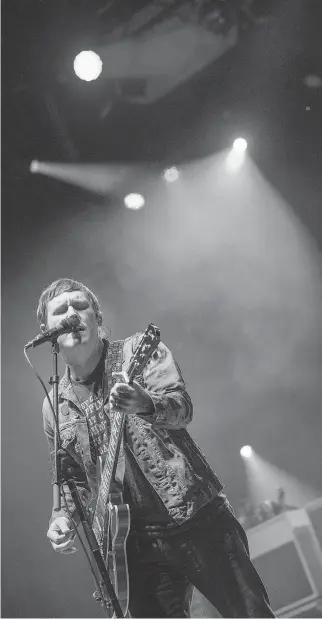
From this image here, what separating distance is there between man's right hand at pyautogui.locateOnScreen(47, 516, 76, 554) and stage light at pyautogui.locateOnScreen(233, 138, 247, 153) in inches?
163

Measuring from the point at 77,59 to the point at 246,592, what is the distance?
4.11 metres

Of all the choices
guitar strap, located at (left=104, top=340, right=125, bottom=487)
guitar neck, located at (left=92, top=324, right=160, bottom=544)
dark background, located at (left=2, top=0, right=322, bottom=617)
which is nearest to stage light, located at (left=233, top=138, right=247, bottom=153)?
dark background, located at (left=2, top=0, right=322, bottom=617)

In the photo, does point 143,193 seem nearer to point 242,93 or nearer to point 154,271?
point 154,271

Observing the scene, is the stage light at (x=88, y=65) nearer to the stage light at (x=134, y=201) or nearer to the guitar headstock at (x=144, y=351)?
the stage light at (x=134, y=201)

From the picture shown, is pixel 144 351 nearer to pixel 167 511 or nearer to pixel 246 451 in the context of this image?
pixel 167 511

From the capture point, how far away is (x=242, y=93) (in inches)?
199

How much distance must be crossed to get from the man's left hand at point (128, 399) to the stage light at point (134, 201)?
375cm

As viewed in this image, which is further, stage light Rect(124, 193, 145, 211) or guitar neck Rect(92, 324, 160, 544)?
stage light Rect(124, 193, 145, 211)

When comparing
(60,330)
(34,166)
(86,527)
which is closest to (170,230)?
(34,166)

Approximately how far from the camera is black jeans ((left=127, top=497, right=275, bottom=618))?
191cm

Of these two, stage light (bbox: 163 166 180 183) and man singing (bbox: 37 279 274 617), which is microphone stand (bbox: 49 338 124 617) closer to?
man singing (bbox: 37 279 274 617)

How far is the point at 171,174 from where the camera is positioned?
5.54m

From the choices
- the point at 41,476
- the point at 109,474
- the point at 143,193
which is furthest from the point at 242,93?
the point at 109,474

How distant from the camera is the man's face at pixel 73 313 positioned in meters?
2.37
